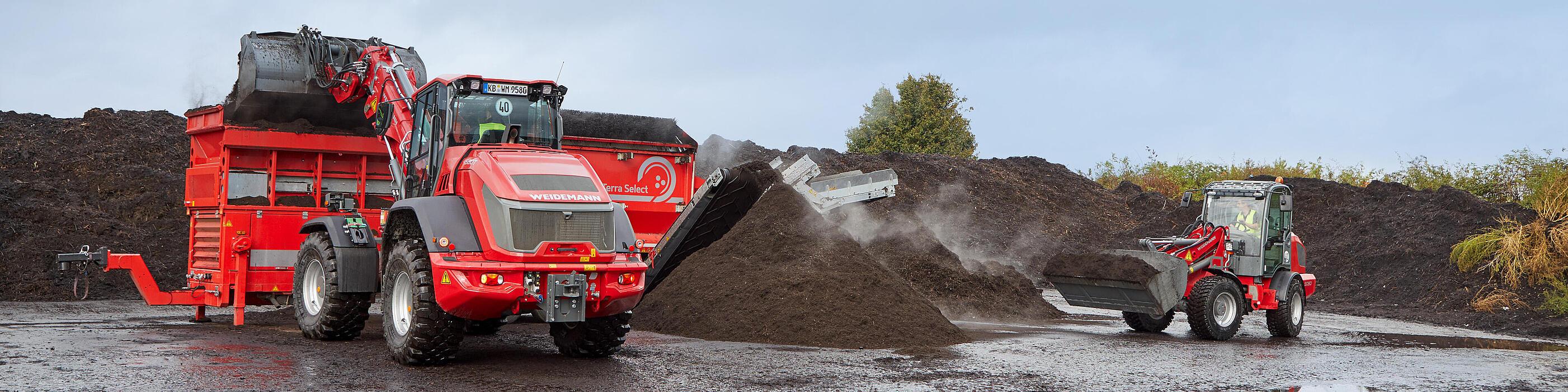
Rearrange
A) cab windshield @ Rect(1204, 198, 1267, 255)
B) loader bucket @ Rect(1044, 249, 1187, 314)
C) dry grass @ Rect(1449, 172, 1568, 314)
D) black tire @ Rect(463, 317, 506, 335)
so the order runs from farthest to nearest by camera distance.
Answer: dry grass @ Rect(1449, 172, 1568, 314) < cab windshield @ Rect(1204, 198, 1267, 255) < loader bucket @ Rect(1044, 249, 1187, 314) < black tire @ Rect(463, 317, 506, 335)

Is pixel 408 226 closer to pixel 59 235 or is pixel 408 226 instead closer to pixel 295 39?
pixel 295 39

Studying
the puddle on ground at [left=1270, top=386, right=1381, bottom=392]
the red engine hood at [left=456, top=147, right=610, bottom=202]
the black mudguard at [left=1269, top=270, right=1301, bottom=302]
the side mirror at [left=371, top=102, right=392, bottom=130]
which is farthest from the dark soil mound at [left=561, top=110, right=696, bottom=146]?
the puddle on ground at [left=1270, top=386, right=1381, bottom=392]

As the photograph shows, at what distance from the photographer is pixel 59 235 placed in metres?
19.7

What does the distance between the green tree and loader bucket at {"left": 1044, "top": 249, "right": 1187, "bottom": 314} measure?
2356 cm

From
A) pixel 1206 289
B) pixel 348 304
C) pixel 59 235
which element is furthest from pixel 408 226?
pixel 59 235

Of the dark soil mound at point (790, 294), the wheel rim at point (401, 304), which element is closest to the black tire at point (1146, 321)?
the dark soil mound at point (790, 294)

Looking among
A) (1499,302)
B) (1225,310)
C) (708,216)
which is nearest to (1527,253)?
(1499,302)

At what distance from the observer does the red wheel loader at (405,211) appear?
27.6ft

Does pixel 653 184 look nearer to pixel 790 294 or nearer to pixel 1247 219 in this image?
pixel 790 294

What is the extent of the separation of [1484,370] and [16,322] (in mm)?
15444

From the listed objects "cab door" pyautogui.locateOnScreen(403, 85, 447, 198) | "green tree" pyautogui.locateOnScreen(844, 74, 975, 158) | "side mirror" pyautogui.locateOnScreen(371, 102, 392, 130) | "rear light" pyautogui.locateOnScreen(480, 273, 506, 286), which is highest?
"green tree" pyautogui.locateOnScreen(844, 74, 975, 158)

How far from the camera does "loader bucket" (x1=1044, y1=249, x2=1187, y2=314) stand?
520 inches

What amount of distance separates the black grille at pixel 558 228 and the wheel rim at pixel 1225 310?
8.50 m

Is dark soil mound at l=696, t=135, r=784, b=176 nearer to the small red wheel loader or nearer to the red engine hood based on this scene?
the small red wheel loader
